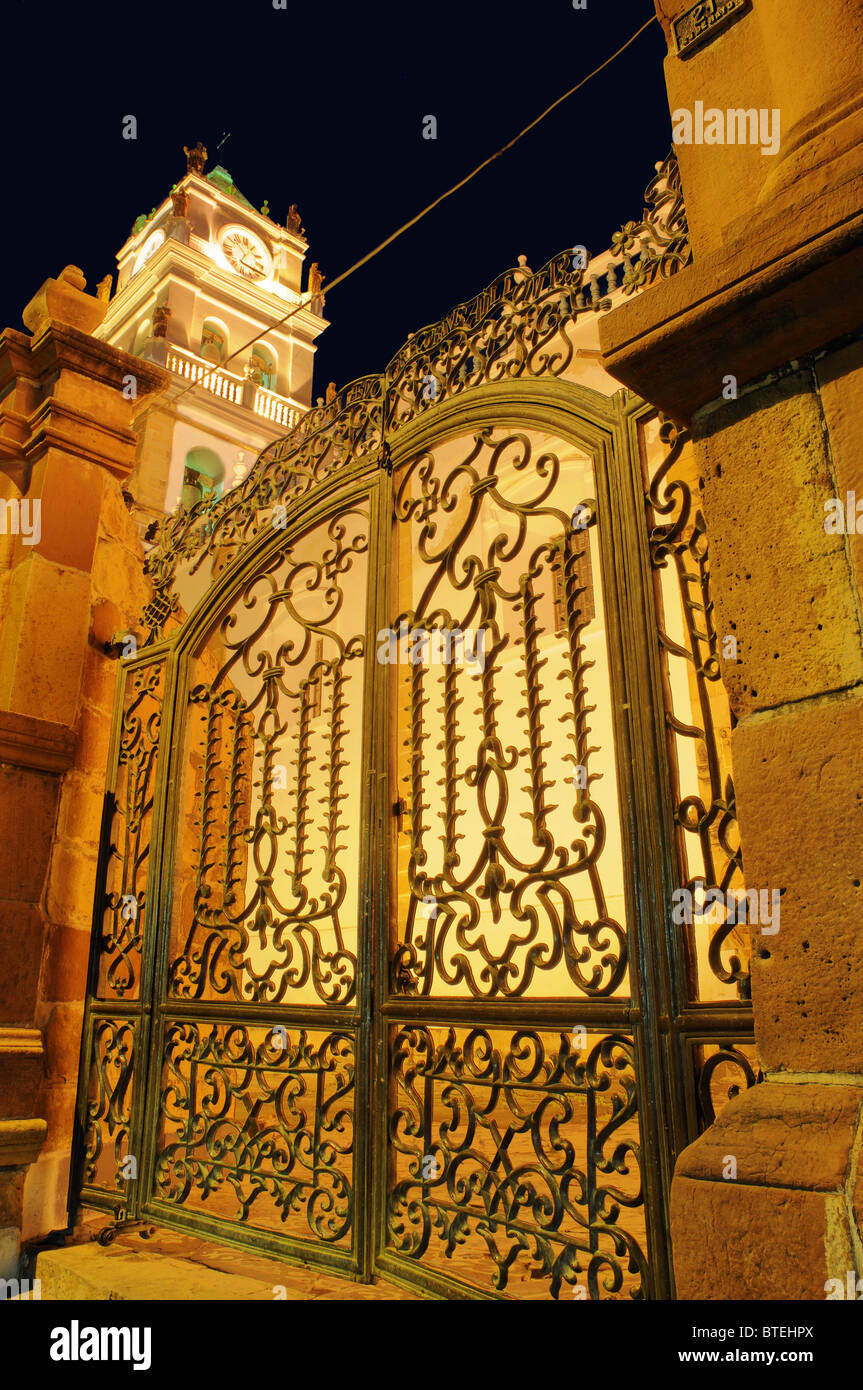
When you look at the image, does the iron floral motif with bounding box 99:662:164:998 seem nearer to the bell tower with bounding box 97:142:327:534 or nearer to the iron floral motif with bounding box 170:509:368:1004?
the iron floral motif with bounding box 170:509:368:1004

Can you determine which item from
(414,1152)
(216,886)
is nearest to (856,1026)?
(414,1152)

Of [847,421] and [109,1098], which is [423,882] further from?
[109,1098]

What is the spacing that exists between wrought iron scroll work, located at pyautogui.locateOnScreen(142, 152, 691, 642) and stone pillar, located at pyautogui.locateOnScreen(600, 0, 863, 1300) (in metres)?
0.93

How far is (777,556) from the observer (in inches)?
68.4

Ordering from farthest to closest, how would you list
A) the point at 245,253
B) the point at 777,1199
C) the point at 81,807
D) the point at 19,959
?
the point at 245,253 < the point at 81,807 < the point at 19,959 < the point at 777,1199

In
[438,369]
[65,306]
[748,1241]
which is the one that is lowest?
[748,1241]

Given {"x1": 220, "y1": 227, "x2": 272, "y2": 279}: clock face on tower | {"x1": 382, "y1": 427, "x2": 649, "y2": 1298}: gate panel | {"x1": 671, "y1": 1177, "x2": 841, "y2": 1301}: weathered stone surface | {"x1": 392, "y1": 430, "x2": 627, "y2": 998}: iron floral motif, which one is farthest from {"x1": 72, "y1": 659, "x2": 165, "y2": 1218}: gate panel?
{"x1": 220, "y1": 227, "x2": 272, "y2": 279}: clock face on tower

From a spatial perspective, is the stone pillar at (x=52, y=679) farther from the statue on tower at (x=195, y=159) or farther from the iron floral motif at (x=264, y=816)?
the statue on tower at (x=195, y=159)

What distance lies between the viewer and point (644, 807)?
8.48 ft

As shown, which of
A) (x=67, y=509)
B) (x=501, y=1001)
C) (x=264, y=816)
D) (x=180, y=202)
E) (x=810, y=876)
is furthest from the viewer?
(x=180, y=202)

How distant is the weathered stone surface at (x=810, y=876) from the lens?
1504 mm

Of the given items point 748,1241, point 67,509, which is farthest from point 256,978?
point 67,509

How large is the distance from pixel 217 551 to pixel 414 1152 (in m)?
3.05

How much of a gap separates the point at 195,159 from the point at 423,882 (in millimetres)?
29029
